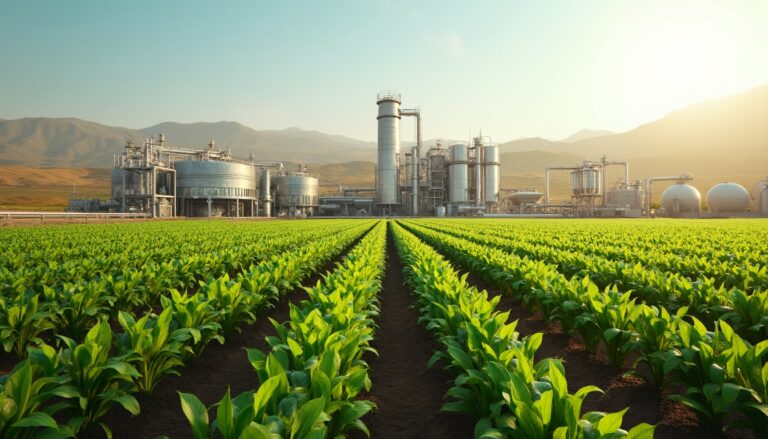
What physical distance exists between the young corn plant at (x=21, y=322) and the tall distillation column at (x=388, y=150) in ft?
244

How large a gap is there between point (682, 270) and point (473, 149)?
75462 millimetres

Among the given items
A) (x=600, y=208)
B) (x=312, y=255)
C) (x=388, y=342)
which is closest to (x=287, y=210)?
(x=600, y=208)

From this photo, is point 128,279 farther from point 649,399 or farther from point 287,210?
point 287,210

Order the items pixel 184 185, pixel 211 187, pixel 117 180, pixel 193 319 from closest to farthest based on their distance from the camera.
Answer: pixel 193 319
pixel 184 185
pixel 211 187
pixel 117 180

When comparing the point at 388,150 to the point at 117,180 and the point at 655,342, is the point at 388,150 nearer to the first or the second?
the point at 117,180

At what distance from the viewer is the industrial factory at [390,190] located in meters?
68.0

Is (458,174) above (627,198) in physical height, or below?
above

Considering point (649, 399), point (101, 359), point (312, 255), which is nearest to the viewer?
point (101, 359)

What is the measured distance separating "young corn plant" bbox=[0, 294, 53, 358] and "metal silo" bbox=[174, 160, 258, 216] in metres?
66.2

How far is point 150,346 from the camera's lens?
15.7 ft

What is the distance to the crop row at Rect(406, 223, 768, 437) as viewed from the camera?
12.0 ft

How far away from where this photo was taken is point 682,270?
36.5ft

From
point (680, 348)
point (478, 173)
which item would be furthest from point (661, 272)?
point (478, 173)

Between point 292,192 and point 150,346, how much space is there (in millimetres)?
83021
